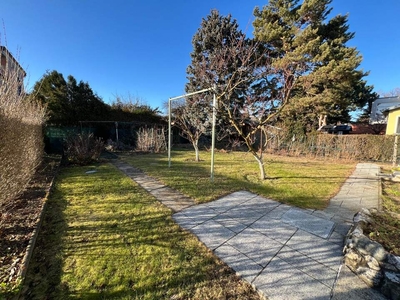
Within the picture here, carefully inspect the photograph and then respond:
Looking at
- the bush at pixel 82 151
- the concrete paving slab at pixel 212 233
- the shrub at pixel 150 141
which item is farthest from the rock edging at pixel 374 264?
the shrub at pixel 150 141

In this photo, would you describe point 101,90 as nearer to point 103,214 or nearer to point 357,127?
point 103,214

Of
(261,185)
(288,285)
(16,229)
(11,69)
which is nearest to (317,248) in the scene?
(288,285)

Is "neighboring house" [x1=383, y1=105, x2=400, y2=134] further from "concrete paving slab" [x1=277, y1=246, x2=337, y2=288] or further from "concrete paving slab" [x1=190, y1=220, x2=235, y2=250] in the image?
"concrete paving slab" [x1=190, y1=220, x2=235, y2=250]

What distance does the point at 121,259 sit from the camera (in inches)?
75.8

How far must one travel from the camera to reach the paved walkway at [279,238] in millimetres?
1628

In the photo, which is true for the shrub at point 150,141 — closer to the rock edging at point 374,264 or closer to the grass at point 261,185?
the grass at point 261,185

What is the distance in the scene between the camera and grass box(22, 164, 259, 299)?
155 cm

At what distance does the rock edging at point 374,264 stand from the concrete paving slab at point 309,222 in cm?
51

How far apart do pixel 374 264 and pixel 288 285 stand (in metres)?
0.84

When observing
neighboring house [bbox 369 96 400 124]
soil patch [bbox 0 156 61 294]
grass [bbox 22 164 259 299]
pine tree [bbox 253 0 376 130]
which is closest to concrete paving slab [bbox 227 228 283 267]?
grass [bbox 22 164 259 299]

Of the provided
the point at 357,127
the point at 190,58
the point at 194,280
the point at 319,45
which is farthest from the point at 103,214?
the point at 357,127

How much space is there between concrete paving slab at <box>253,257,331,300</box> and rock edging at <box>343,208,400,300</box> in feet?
1.45

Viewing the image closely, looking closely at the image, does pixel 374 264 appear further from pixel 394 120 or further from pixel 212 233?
pixel 394 120

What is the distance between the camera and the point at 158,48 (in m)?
10.5
